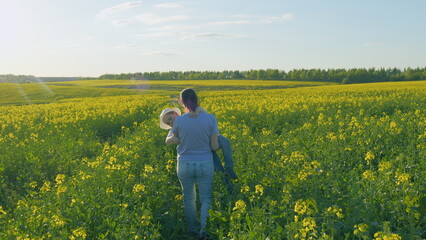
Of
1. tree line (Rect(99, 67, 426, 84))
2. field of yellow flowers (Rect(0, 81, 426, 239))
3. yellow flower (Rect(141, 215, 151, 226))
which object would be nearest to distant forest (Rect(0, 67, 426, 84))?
tree line (Rect(99, 67, 426, 84))

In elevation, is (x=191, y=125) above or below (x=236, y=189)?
above

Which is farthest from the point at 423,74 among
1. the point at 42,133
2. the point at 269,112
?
the point at 42,133

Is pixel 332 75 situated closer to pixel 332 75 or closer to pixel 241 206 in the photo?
pixel 332 75

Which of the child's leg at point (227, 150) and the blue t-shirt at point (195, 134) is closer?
the blue t-shirt at point (195, 134)

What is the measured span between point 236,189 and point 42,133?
10.7 metres

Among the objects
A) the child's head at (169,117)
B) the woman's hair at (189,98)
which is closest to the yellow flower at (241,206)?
the woman's hair at (189,98)

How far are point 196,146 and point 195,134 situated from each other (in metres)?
0.17

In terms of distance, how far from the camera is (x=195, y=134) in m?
4.79

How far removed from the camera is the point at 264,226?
152 inches

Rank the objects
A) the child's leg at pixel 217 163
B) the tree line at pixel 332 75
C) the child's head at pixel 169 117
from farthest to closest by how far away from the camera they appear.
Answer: the tree line at pixel 332 75 → the child's leg at pixel 217 163 → the child's head at pixel 169 117

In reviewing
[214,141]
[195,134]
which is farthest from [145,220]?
[214,141]

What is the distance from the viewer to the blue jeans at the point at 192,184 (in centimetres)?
487

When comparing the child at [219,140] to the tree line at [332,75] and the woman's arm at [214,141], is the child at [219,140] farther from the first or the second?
the tree line at [332,75]

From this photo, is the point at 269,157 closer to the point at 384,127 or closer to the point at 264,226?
the point at 264,226
